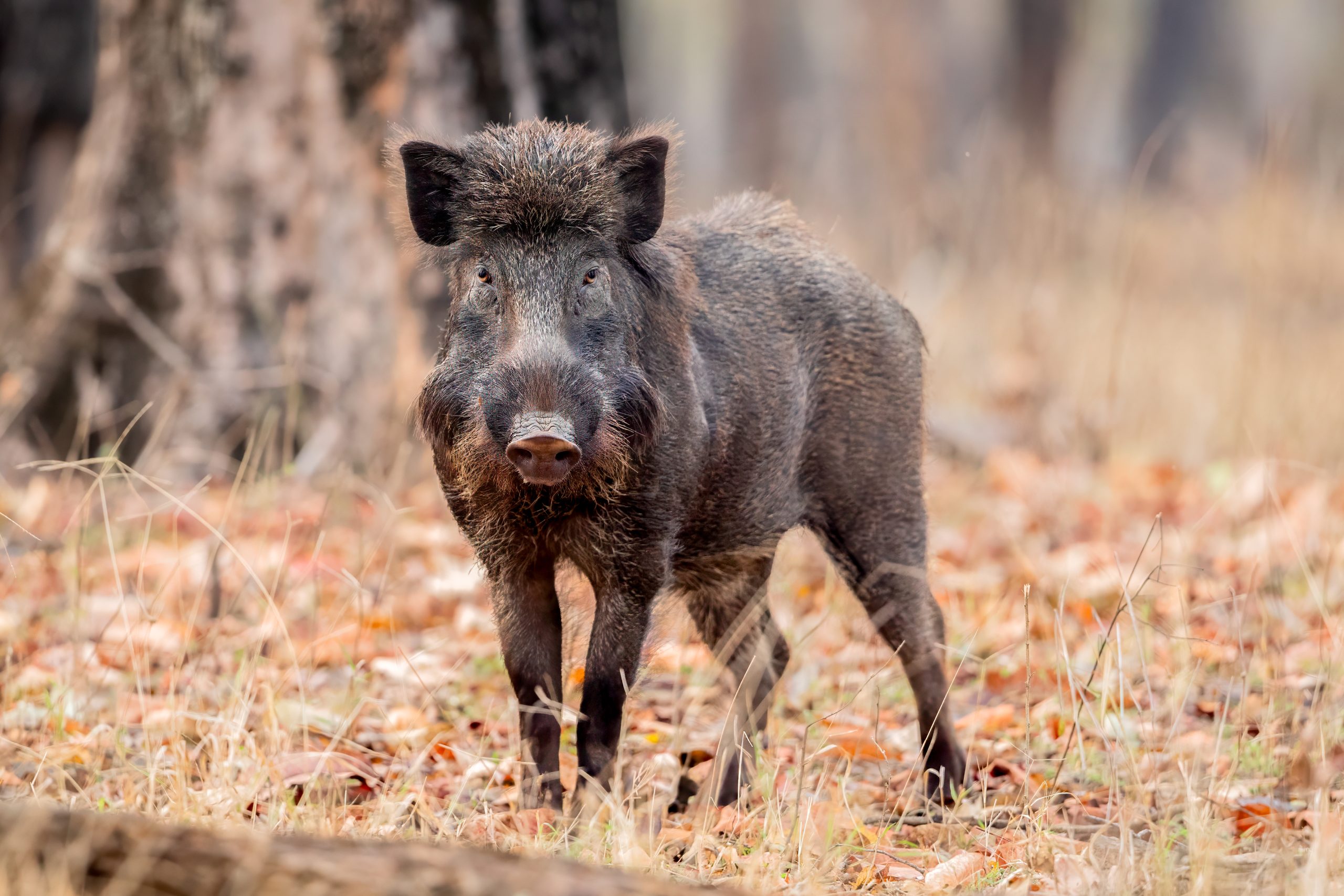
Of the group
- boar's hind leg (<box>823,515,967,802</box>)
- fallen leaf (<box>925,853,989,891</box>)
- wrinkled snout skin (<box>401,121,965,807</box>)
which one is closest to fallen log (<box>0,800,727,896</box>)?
wrinkled snout skin (<box>401,121,965,807</box>)

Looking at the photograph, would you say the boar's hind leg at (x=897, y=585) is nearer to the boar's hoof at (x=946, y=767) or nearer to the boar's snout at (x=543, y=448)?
the boar's hoof at (x=946, y=767)

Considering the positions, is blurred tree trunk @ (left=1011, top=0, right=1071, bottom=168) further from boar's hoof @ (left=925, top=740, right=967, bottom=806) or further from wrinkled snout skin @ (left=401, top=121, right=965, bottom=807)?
boar's hoof @ (left=925, top=740, right=967, bottom=806)

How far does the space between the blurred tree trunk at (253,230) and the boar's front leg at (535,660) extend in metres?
3.01

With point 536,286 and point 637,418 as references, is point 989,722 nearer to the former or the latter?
point 637,418

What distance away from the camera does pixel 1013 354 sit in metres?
8.59

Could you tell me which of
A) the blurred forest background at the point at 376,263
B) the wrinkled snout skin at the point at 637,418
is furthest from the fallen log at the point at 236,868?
the blurred forest background at the point at 376,263

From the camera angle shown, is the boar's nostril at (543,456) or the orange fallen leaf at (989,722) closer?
the boar's nostril at (543,456)

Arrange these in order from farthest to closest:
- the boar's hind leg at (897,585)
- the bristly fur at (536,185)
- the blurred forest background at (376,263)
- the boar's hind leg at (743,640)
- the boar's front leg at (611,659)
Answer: the blurred forest background at (376,263) < the boar's hind leg at (897,585) < the boar's hind leg at (743,640) < the boar's front leg at (611,659) < the bristly fur at (536,185)

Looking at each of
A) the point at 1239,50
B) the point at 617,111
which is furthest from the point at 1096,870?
the point at 1239,50

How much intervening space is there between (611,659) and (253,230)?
3914 millimetres

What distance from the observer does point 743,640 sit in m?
4.48

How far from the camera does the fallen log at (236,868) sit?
198cm

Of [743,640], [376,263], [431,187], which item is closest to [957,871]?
[743,640]

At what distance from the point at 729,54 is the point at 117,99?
25572mm
